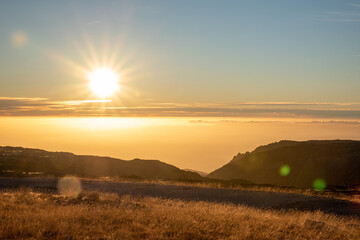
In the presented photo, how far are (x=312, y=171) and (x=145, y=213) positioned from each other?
7001 cm

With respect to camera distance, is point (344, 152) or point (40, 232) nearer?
point (40, 232)

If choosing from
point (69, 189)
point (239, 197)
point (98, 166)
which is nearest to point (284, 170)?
point (98, 166)

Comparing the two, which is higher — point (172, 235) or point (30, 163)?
point (30, 163)

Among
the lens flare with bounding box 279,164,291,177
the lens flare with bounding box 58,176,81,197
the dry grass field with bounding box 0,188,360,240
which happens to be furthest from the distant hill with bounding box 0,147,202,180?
the dry grass field with bounding box 0,188,360,240

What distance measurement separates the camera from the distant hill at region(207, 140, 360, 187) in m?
72.0

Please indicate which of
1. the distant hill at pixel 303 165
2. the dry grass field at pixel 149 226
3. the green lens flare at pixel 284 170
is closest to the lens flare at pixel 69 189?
Answer: the dry grass field at pixel 149 226

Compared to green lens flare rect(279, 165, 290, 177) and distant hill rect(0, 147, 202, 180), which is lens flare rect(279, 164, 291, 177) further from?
distant hill rect(0, 147, 202, 180)

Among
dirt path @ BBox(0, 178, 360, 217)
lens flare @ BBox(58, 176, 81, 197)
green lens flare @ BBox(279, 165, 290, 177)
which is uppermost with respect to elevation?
green lens flare @ BBox(279, 165, 290, 177)

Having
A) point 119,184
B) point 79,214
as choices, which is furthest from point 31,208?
point 119,184

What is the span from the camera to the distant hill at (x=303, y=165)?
72.0 metres

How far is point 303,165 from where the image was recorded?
Answer: 7644cm

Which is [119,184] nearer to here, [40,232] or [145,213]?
[145,213]

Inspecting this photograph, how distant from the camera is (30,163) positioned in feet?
174

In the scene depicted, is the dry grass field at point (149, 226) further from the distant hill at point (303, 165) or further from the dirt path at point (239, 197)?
the distant hill at point (303, 165)
